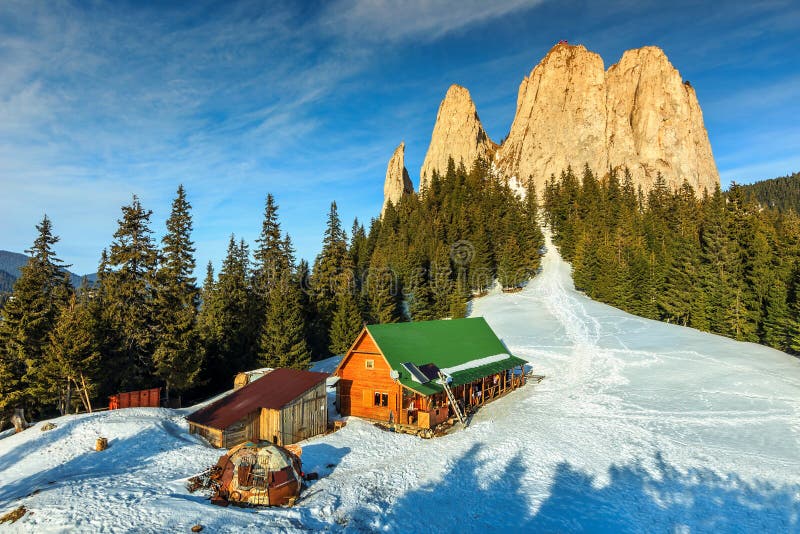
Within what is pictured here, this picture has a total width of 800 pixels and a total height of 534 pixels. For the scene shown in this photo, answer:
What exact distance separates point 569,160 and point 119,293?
11838 cm

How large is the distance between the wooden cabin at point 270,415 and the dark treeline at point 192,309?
433 inches

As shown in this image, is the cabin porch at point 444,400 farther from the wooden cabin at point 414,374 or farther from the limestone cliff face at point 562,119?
the limestone cliff face at point 562,119

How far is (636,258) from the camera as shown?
61.2 m

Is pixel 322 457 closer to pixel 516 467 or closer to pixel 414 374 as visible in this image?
pixel 414 374

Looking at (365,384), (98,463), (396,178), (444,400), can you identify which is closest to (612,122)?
(396,178)

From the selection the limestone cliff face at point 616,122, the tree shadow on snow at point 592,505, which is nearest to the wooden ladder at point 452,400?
the tree shadow on snow at point 592,505

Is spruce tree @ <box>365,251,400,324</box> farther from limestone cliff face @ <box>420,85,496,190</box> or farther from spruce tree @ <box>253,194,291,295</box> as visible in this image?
limestone cliff face @ <box>420,85,496,190</box>

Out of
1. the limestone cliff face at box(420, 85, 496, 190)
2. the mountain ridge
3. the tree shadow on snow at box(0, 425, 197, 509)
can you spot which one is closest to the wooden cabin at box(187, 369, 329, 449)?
the tree shadow on snow at box(0, 425, 197, 509)

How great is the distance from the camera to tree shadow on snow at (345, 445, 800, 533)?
13.7 m

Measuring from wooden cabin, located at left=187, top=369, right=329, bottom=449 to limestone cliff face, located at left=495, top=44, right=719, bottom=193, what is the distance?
113191mm

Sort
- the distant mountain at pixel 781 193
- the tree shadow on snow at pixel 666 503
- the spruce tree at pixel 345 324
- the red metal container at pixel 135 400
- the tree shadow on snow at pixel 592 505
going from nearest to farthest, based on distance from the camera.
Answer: the tree shadow on snow at pixel 592 505 < the tree shadow on snow at pixel 666 503 < the red metal container at pixel 135 400 < the spruce tree at pixel 345 324 < the distant mountain at pixel 781 193

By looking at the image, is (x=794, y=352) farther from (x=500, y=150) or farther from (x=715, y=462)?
(x=500, y=150)

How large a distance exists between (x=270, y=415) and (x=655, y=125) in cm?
13206

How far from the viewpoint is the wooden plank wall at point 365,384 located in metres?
25.7
